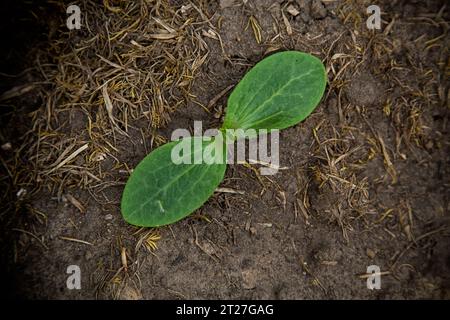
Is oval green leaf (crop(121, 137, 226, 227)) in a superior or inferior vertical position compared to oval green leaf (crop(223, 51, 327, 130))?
inferior

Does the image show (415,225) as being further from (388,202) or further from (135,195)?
(135,195)

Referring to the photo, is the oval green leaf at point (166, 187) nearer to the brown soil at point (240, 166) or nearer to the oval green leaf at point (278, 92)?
the brown soil at point (240, 166)

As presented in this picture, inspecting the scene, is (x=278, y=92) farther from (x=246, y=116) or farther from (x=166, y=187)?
(x=166, y=187)

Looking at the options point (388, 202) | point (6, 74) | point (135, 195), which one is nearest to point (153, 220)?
point (135, 195)

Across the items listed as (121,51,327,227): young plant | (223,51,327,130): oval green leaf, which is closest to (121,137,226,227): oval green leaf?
(121,51,327,227): young plant

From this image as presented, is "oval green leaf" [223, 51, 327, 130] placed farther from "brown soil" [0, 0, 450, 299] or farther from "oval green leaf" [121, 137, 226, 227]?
"oval green leaf" [121, 137, 226, 227]

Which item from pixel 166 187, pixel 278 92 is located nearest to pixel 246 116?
pixel 278 92

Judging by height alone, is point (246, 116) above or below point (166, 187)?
above
